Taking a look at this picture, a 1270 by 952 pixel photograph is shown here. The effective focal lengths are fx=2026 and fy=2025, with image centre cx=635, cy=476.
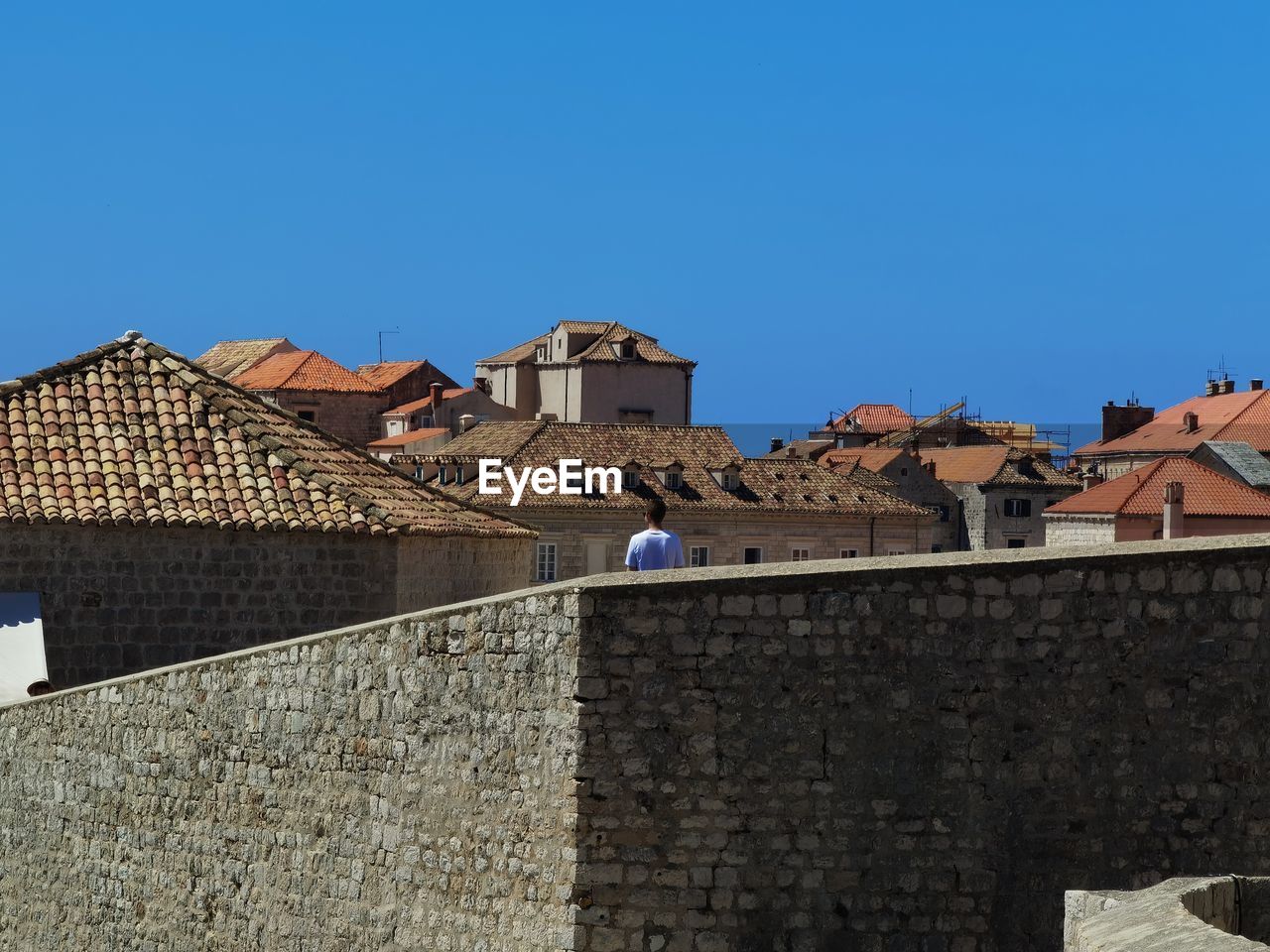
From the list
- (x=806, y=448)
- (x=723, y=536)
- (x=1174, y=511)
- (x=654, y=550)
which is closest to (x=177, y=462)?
(x=654, y=550)

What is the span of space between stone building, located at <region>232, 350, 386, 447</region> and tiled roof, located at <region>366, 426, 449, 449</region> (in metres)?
4.75

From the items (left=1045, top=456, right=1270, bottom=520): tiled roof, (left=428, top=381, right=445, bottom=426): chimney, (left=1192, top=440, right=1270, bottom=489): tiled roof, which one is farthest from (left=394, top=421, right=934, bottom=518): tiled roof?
(left=428, top=381, right=445, bottom=426): chimney

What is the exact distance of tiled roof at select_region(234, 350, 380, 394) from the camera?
89.1 meters

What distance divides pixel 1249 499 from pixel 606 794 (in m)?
47.2

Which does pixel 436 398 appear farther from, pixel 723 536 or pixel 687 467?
pixel 723 536

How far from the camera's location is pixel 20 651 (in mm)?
17562

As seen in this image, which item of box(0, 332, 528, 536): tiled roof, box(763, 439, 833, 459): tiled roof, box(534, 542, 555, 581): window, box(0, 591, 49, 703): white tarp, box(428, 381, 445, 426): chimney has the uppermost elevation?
box(428, 381, 445, 426): chimney

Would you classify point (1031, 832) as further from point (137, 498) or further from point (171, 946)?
point (137, 498)

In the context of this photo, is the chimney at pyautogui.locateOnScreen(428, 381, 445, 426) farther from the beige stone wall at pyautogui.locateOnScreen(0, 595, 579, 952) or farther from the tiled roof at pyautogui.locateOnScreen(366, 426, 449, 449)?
the beige stone wall at pyautogui.locateOnScreen(0, 595, 579, 952)

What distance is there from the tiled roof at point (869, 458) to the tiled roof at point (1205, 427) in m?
10.4

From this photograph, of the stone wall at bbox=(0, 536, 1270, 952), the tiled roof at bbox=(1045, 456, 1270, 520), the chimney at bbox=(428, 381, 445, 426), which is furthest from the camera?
the chimney at bbox=(428, 381, 445, 426)

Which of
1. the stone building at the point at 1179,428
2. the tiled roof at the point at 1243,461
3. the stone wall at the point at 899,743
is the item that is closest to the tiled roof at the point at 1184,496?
the tiled roof at the point at 1243,461

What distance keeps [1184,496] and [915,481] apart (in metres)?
31.3

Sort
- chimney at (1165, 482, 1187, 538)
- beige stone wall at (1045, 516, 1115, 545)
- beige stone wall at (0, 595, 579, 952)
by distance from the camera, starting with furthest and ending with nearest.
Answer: beige stone wall at (1045, 516, 1115, 545) → chimney at (1165, 482, 1187, 538) → beige stone wall at (0, 595, 579, 952)
